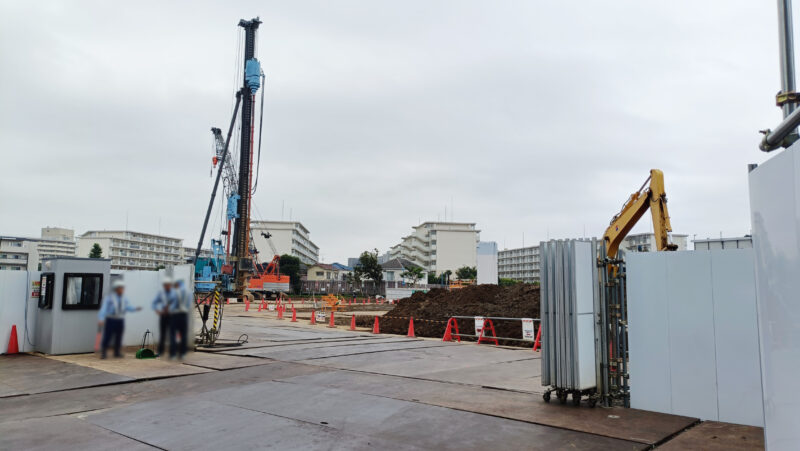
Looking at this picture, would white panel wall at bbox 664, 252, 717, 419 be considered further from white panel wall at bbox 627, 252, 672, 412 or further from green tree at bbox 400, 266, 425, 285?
green tree at bbox 400, 266, 425, 285

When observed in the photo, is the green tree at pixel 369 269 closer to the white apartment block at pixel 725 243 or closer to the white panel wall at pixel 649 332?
the white apartment block at pixel 725 243

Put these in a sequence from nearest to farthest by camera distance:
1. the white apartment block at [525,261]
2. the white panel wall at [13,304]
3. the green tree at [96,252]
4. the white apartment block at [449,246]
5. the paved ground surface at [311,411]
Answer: the green tree at [96,252], the paved ground surface at [311,411], the white apartment block at [525,261], the white panel wall at [13,304], the white apartment block at [449,246]

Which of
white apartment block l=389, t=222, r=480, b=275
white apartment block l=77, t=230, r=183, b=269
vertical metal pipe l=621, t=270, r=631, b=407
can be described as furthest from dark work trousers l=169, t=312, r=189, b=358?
white apartment block l=389, t=222, r=480, b=275

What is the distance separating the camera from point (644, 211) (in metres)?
16.8

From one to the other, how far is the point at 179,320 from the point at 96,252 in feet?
4.71

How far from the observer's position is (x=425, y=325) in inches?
1210

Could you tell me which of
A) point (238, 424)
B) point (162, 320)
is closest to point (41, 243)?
point (162, 320)

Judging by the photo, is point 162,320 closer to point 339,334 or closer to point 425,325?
point 339,334

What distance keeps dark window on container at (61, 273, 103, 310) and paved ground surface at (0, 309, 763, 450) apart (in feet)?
15.0

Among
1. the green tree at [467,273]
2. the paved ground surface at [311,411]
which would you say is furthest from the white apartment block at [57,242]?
the green tree at [467,273]

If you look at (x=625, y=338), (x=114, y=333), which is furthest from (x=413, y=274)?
(x=114, y=333)

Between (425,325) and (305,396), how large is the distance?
1867 centimetres

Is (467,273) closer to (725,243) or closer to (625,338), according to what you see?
(725,243)

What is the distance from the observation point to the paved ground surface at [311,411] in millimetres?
8977
